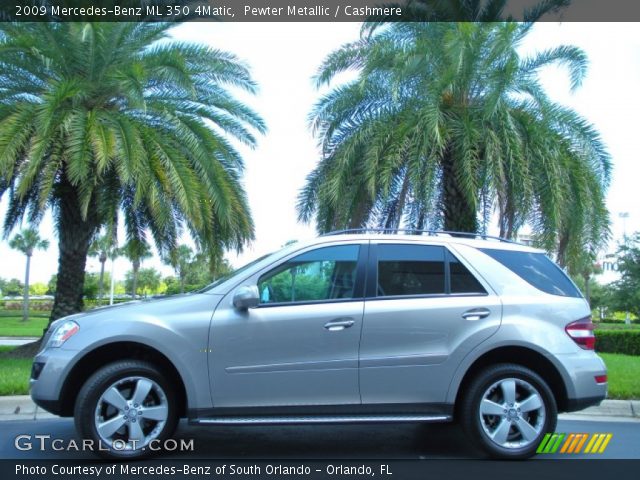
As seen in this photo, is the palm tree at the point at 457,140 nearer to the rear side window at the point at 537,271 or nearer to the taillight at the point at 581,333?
the rear side window at the point at 537,271

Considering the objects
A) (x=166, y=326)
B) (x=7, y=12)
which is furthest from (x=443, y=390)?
(x=7, y=12)

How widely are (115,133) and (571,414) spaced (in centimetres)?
886

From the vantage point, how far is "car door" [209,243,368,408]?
566cm

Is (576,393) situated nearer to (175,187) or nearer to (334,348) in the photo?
(334,348)

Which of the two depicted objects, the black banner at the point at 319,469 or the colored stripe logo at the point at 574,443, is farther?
the colored stripe logo at the point at 574,443

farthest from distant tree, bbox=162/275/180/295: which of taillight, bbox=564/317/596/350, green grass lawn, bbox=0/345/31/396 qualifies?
taillight, bbox=564/317/596/350

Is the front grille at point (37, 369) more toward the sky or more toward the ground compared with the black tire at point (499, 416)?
more toward the sky

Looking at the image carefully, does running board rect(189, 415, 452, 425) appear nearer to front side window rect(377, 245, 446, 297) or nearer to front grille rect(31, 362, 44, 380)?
front side window rect(377, 245, 446, 297)

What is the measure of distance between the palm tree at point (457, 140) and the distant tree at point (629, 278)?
19.7 meters

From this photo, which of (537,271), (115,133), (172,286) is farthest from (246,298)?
(172,286)

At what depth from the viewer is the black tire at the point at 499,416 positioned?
5.81 m

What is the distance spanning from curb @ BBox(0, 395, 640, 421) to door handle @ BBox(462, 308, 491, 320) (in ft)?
10.1

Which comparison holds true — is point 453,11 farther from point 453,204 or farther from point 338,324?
point 338,324

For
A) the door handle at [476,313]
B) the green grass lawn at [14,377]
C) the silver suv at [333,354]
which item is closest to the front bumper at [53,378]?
the silver suv at [333,354]
